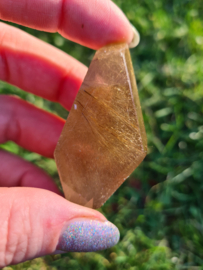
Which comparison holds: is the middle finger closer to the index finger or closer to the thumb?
the index finger

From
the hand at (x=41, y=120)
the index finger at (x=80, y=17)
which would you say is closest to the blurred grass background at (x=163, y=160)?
the hand at (x=41, y=120)

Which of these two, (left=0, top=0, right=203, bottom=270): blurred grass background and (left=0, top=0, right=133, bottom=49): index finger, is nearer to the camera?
(left=0, top=0, right=133, bottom=49): index finger

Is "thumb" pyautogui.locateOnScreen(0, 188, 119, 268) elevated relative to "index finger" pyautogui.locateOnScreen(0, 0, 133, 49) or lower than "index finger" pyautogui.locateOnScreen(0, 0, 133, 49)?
lower

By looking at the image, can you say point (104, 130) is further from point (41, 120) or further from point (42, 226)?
point (41, 120)

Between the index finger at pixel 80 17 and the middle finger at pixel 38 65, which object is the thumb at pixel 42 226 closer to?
the middle finger at pixel 38 65

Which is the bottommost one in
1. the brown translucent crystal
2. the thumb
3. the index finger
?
the thumb

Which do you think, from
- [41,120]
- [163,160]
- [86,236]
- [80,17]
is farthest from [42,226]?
[80,17]

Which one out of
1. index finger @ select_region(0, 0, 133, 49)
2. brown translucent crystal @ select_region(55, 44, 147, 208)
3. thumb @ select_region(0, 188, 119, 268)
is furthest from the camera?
index finger @ select_region(0, 0, 133, 49)

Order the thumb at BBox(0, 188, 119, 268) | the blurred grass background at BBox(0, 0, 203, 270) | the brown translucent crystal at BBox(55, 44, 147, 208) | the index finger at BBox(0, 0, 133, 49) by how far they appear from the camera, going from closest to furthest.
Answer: the thumb at BBox(0, 188, 119, 268) < the brown translucent crystal at BBox(55, 44, 147, 208) < the index finger at BBox(0, 0, 133, 49) < the blurred grass background at BBox(0, 0, 203, 270)

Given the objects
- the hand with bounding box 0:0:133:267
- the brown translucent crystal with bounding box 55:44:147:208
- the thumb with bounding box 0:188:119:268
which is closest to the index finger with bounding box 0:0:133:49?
the hand with bounding box 0:0:133:267
